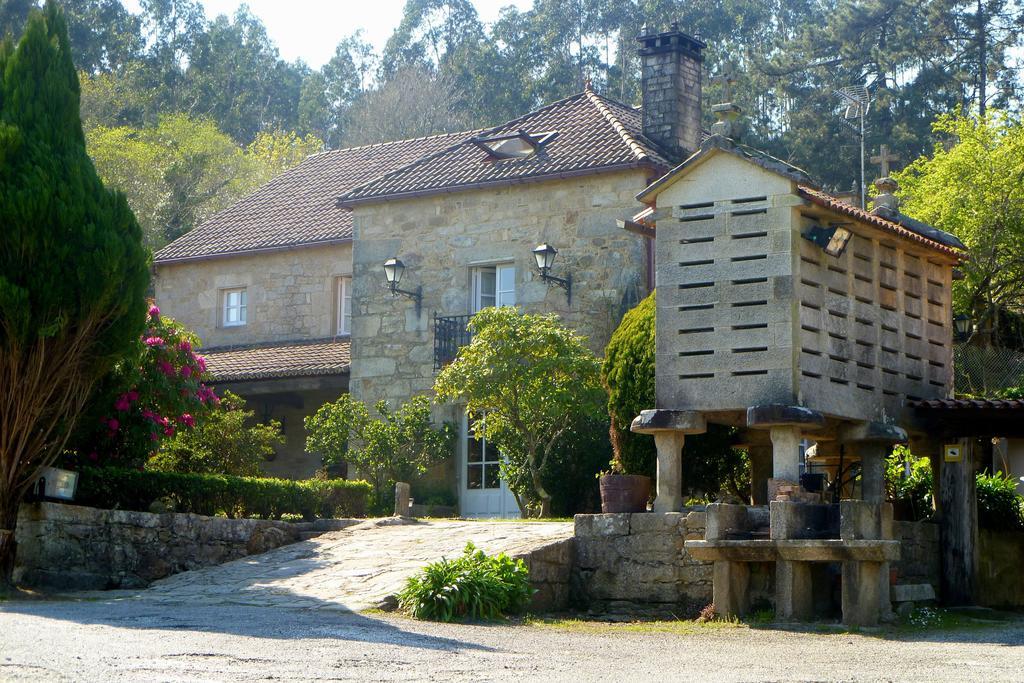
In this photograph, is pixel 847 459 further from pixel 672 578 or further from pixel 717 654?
pixel 717 654

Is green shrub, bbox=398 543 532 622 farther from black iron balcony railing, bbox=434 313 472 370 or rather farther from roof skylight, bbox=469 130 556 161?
roof skylight, bbox=469 130 556 161

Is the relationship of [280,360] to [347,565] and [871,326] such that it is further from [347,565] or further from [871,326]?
[871,326]

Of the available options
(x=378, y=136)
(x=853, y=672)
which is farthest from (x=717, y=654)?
(x=378, y=136)

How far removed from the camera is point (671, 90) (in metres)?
22.4

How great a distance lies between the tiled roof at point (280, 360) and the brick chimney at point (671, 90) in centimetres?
618

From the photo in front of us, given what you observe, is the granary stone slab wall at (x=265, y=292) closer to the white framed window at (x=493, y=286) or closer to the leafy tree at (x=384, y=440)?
the white framed window at (x=493, y=286)

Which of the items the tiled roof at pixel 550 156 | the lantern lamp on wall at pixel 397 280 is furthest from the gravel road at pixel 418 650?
the lantern lamp on wall at pixel 397 280

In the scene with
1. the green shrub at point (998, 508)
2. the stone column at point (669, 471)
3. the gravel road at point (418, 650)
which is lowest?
the gravel road at point (418, 650)

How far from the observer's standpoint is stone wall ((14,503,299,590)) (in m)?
14.2

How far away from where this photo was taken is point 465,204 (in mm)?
22453

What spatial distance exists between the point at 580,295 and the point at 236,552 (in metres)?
7.26

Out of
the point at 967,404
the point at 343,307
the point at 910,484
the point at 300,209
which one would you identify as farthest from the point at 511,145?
the point at 967,404

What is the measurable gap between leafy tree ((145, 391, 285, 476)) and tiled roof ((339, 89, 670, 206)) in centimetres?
456

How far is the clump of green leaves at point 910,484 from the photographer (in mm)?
15531
